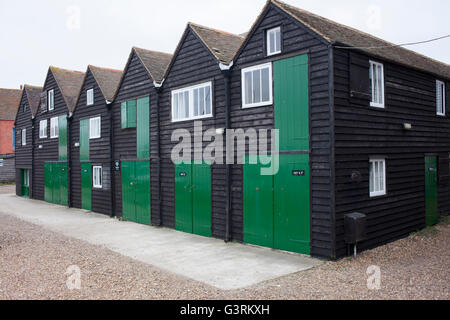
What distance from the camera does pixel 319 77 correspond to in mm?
10266

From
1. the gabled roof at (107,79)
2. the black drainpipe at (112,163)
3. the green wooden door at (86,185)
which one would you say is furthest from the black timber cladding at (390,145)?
the green wooden door at (86,185)

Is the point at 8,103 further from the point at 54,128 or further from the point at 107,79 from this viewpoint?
the point at 107,79

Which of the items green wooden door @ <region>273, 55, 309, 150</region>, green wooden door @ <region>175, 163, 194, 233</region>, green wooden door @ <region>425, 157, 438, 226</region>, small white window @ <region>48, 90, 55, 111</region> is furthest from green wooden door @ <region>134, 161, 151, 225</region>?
small white window @ <region>48, 90, 55, 111</region>

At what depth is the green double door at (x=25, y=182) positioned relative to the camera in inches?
1159

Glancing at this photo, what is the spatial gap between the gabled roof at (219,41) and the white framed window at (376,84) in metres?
4.41

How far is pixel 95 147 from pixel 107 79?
12.2ft

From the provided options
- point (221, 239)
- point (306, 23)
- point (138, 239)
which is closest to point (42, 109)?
point (138, 239)

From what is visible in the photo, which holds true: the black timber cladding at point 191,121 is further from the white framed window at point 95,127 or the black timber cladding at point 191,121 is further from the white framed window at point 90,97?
the white framed window at point 90,97

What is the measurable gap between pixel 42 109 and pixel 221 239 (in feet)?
62.8

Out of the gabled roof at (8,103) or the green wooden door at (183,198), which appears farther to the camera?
the gabled roof at (8,103)

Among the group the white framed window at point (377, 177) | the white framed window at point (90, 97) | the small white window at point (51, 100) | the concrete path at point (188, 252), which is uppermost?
the small white window at point (51, 100)

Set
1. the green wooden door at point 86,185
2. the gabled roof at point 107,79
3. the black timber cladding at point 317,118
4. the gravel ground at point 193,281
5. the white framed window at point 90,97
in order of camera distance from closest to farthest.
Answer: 1. the gravel ground at point 193,281
2. the black timber cladding at point 317,118
3. the gabled roof at point 107,79
4. the white framed window at point 90,97
5. the green wooden door at point 86,185
